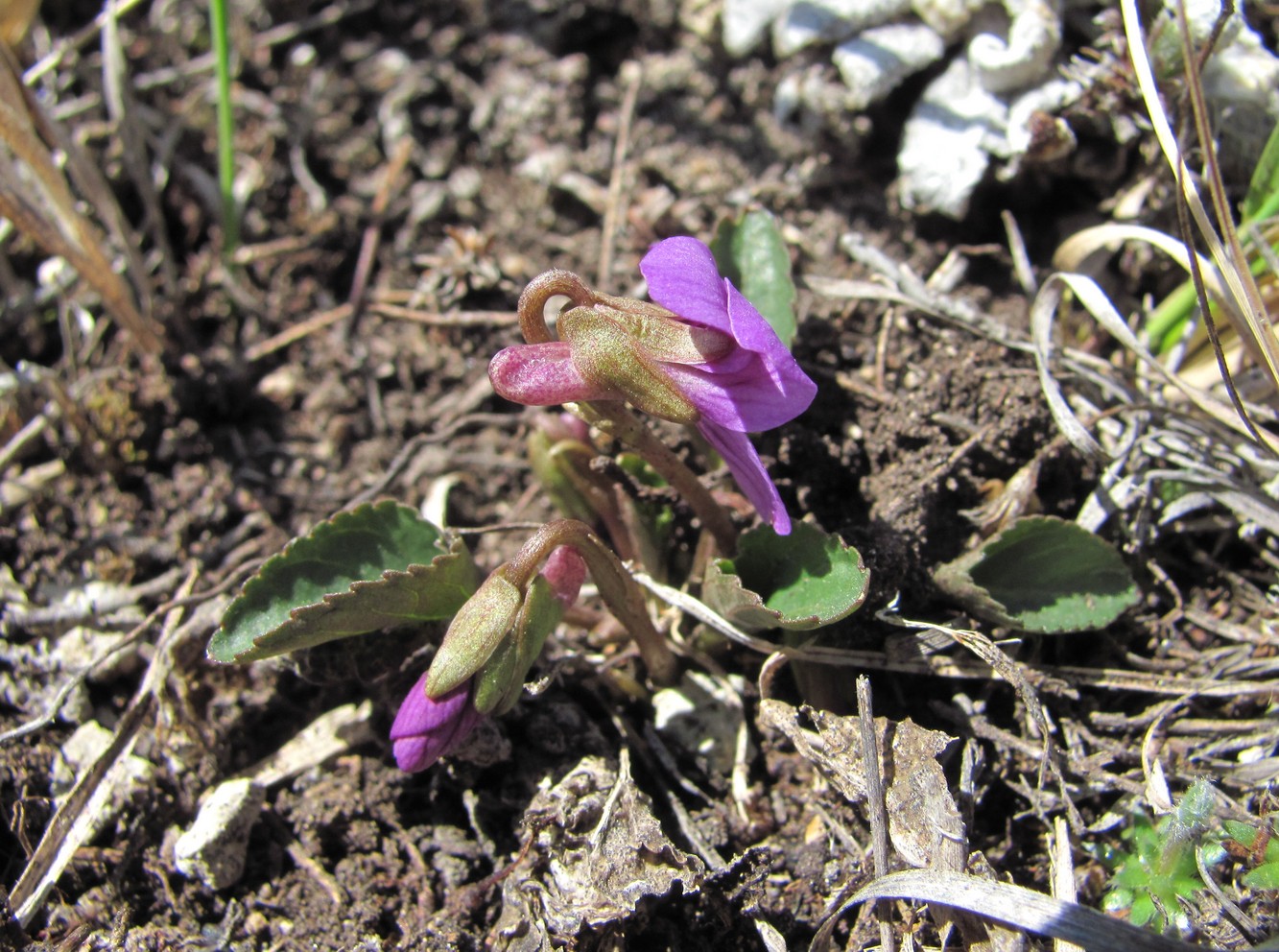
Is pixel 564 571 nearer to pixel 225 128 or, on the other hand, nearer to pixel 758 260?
pixel 758 260

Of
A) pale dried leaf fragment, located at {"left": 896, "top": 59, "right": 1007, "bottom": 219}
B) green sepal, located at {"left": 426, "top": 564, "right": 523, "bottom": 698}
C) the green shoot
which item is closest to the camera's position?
green sepal, located at {"left": 426, "top": 564, "right": 523, "bottom": 698}

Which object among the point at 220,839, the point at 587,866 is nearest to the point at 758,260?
the point at 587,866

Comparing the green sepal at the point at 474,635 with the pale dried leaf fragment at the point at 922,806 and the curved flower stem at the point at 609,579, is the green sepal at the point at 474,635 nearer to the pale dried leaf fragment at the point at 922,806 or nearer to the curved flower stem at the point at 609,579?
the curved flower stem at the point at 609,579

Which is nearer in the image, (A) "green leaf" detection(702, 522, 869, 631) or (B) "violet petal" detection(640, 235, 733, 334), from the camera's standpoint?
(B) "violet petal" detection(640, 235, 733, 334)

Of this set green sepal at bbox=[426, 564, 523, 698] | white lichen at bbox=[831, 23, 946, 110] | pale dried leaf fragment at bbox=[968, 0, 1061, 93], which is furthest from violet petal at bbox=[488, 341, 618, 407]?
pale dried leaf fragment at bbox=[968, 0, 1061, 93]

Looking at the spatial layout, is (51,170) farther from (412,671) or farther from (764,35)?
(764,35)

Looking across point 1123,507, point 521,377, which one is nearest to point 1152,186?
point 1123,507

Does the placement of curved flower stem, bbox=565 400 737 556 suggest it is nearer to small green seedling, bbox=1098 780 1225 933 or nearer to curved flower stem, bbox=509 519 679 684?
curved flower stem, bbox=509 519 679 684

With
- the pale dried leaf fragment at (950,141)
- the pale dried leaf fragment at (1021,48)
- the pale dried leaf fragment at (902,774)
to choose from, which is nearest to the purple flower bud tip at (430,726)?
the pale dried leaf fragment at (902,774)
